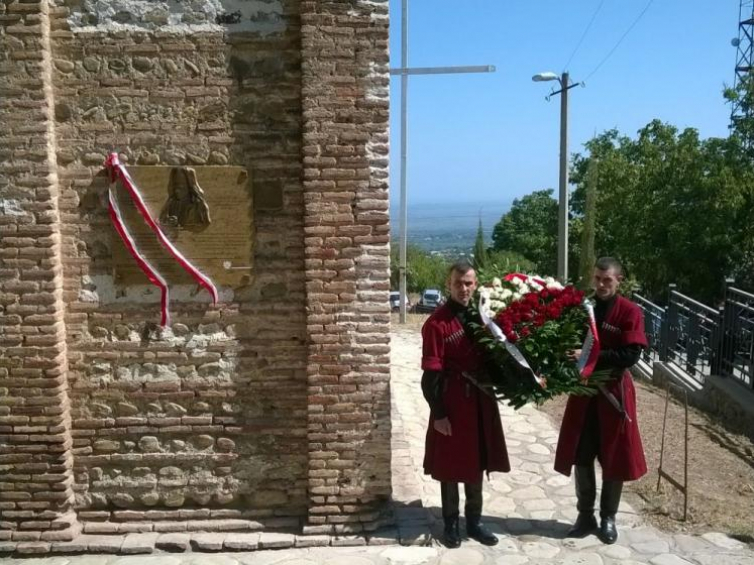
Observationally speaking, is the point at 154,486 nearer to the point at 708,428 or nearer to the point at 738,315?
Answer: the point at 708,428

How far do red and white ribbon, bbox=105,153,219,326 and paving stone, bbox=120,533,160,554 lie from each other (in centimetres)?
154

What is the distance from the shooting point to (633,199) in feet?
70.0

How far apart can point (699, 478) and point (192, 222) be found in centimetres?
487

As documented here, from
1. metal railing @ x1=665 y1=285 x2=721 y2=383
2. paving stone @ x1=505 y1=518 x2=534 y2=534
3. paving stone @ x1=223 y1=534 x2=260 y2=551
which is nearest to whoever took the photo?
paving stone @ x1=223 y1=534 x2=260 y2=551

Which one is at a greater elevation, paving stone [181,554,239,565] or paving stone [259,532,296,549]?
paving stone [259,532,296,549]

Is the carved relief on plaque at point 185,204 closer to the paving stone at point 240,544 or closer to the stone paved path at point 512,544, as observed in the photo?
the paving stone at point 240,544

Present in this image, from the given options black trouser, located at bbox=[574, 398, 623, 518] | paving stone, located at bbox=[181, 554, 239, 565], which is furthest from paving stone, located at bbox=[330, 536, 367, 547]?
black trouser, located at bbox=[574, 398, 623, 518]

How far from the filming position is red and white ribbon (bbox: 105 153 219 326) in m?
4.86

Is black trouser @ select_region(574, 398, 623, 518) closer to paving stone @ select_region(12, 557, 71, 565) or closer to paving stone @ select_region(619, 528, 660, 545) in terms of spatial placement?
paving stone @ select_region(619, 528, 660, 545)

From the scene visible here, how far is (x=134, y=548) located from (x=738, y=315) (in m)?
7.18

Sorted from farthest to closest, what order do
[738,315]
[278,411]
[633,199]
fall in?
[633,199]
[738,315]
[278,411]

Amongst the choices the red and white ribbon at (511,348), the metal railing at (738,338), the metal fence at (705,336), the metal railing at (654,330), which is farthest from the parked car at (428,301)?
the red and white ribbon at (511,348)

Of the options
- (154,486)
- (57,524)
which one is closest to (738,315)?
(154,486)

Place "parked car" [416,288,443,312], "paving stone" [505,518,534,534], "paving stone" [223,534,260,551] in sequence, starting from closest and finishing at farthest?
"paving stone" [223,534,260,551]
"paving stone" [505,518,534,534]
"parked car" [416,288,443,312]
